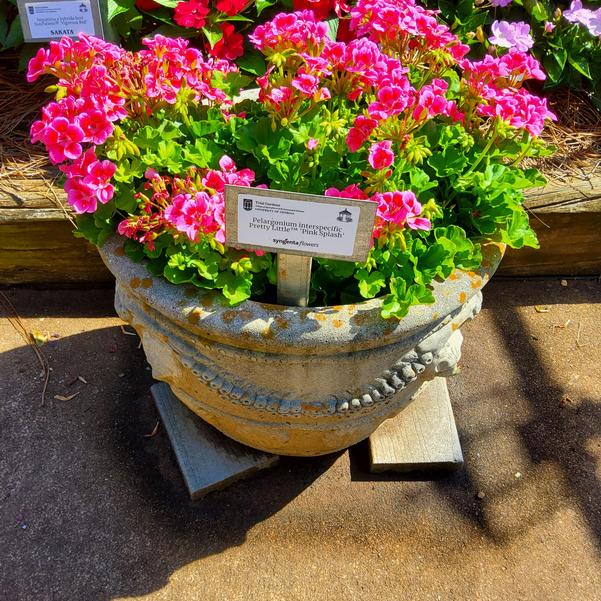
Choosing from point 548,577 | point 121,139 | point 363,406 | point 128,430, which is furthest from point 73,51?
point 548,577

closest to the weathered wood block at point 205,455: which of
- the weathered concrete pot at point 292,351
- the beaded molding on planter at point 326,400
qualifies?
the weathered concrete pot at point 292,351

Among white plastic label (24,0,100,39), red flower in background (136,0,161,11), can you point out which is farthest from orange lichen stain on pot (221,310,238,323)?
red flower in background (136,0,161,11)

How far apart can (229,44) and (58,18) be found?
637mm

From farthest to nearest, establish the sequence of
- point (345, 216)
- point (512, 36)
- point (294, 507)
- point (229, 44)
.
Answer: point (229, 44) < point (294, 507) < point (512, 36) < point (345, 216)

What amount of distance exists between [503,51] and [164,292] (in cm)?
187

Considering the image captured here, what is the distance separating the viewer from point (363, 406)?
5.07 ft

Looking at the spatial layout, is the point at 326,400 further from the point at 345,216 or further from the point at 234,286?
the point at 345,216

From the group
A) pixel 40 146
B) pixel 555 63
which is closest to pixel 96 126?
pixel 40 146

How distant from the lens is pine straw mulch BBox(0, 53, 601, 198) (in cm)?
248

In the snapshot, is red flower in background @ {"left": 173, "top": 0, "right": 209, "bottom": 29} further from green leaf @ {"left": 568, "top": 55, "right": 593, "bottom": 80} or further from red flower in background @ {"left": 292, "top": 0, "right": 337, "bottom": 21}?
green leaf @ {"left": 568, "top": 55, "right": 593, "bottom": 80}

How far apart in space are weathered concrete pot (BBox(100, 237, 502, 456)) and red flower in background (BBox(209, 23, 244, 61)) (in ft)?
3.95

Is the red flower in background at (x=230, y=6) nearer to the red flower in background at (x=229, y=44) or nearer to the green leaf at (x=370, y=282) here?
the red flower in background at (x=229, y=44)

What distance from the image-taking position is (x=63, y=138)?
4.22 feet

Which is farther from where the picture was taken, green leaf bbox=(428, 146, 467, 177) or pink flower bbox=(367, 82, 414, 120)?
green leaf bbox=(428, 146, 467, 177)
